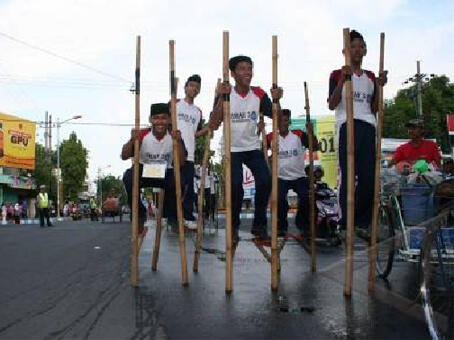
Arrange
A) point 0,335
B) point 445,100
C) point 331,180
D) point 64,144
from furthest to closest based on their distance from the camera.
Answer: point 64,144 → point 445,100 → point 331,180 → point 0,335

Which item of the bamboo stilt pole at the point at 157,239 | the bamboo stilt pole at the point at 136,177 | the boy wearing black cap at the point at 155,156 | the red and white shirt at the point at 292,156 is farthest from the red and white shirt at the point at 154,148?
the red and white shirt at the point at 292,156

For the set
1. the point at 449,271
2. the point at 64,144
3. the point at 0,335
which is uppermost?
the point at 64,144

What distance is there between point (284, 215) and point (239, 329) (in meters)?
4.36

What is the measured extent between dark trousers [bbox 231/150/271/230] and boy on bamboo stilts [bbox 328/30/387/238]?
2.71 feet

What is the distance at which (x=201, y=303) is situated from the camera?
17.3 feet

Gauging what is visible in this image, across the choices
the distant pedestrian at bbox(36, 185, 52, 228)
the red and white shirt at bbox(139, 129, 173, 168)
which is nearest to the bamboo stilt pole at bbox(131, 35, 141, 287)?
the red and white shirt at bbox(139, 129, 173, 168)

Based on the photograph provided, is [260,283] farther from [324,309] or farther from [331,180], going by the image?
[331,180]

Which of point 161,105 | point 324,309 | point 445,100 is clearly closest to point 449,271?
Answer: point 324,309

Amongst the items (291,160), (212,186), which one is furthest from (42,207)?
(291,160)

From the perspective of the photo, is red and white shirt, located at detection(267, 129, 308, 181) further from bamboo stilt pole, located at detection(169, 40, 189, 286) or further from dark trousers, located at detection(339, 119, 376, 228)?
bamboo stilt pole, located at detection(169, 40, 189, 286)

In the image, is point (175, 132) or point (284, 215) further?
point (284, 215)

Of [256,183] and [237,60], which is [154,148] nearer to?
[256,183]

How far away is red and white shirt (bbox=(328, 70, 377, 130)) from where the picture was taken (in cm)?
640

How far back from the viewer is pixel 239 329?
4.35 meters
